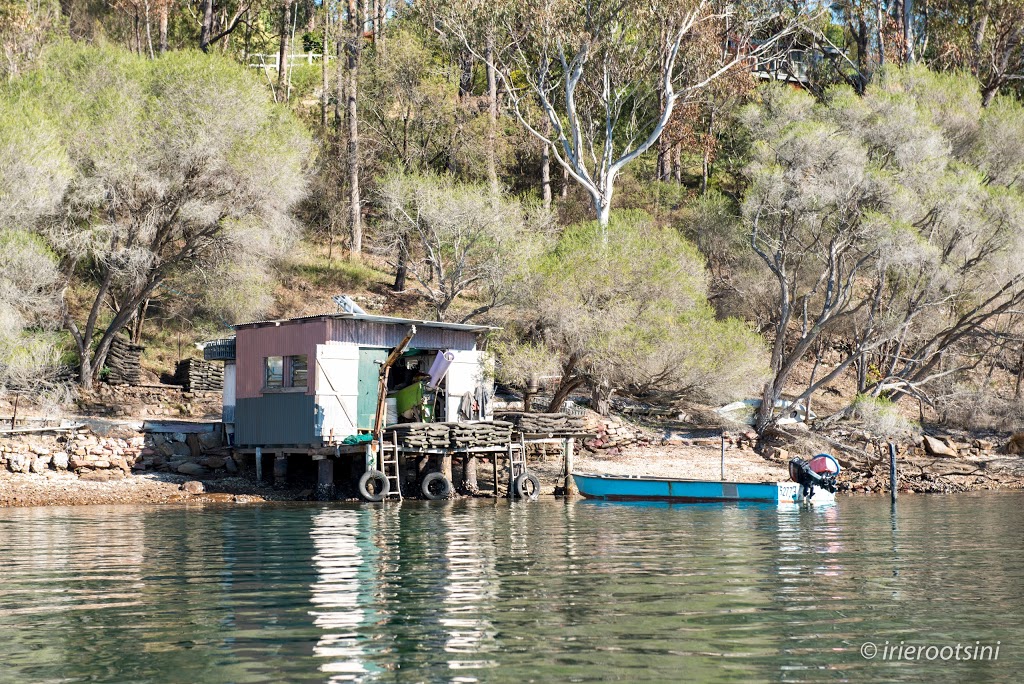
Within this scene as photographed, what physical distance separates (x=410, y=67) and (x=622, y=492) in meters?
24.4

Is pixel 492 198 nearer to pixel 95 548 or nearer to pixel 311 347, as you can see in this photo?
pixel 311 347

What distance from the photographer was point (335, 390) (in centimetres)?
3103

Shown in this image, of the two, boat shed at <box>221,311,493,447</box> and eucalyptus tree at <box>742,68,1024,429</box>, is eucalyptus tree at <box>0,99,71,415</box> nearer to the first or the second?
boat shed at <box>221,311,493,447</box>

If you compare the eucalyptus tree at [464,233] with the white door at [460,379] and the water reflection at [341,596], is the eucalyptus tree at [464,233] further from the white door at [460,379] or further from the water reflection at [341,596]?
the water reflection at [341,596]

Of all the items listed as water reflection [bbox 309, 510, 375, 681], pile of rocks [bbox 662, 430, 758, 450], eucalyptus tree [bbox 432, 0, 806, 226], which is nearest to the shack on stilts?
pile of rocks [bbox 662, 430, 758, 450]

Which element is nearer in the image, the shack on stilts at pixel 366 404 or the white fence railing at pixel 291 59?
the shack on stilts at pixel 366 404

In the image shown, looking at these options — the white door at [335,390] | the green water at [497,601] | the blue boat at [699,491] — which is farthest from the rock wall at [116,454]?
the blue boat at [699,491]

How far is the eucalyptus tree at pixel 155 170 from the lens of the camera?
112 ft

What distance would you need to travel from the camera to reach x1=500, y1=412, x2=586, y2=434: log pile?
3397 cm

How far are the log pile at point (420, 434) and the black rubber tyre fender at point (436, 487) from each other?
3.06ft

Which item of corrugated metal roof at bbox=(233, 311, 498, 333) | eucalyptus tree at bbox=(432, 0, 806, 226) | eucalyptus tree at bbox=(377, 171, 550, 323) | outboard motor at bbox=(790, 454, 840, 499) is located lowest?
outboard motor at bbox=(790, 454, 840, 499)

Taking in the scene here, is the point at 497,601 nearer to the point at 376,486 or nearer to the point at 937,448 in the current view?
the point at 376,486

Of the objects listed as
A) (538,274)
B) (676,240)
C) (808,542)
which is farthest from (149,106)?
(808,542)

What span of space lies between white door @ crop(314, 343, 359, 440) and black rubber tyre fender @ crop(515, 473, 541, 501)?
5.28 metres
